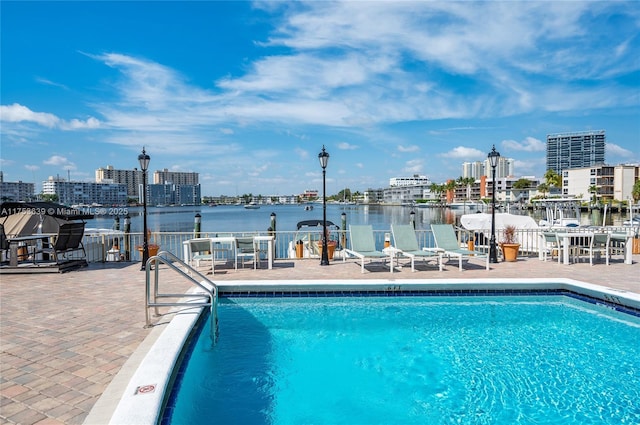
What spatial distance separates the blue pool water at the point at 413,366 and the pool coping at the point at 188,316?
0.30 meters

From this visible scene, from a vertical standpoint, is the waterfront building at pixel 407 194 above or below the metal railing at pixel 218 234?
above

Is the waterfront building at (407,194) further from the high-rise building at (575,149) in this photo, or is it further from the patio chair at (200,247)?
the patio chair at (200,247)

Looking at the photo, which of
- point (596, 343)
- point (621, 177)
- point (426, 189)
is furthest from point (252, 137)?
point (426, 189)

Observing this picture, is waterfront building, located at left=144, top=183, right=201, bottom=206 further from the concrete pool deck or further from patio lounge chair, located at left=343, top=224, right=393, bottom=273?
patio lounge chair, located at left=343, top=224, right=393, bottom=273

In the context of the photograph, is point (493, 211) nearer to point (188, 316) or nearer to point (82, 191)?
point (188, 316)

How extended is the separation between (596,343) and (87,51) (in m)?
17.7

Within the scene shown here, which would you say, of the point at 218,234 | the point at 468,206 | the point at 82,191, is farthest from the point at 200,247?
the point at 82,191

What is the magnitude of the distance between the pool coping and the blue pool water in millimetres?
300

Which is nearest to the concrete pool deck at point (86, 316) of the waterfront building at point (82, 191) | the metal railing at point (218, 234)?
the metal railing at point (218, 234)

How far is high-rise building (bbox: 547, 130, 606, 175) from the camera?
6841 inches

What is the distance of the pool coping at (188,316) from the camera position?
2.69 metres

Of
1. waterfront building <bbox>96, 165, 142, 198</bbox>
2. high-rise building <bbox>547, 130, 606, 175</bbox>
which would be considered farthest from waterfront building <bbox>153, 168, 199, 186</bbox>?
high-rise building <bbox>547, 130, 606, 175</bbox>

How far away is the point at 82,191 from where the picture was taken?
108000 mm

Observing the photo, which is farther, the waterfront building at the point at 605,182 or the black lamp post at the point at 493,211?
the waterfront building at the point at 605,182
